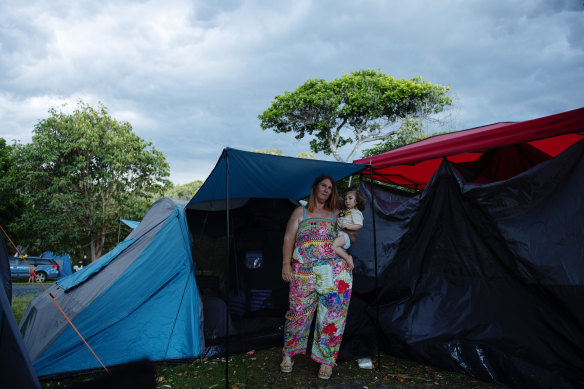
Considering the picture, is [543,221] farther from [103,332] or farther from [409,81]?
[409,81]

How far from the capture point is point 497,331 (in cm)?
275

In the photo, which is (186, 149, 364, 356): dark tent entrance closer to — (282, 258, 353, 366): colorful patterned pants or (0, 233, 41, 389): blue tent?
(282, 258, 353, 366): colorful patterned pants

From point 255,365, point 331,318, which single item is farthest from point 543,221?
point 255,365

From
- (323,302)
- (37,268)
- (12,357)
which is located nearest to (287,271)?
(323,302)

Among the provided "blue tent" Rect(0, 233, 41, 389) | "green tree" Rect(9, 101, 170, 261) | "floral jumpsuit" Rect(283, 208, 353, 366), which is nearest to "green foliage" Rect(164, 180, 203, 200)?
"green tree" Rect(9, 101, 170, 261)

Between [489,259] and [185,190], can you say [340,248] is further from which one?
[185,190]

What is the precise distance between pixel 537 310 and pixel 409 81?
50.0 ft

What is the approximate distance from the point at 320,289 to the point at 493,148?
175cm

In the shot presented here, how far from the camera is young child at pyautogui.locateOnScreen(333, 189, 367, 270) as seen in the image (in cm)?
291

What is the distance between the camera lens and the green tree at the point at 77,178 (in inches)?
432

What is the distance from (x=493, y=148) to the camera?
8.71 feet

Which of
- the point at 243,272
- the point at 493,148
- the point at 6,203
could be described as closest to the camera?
the point at 493,148

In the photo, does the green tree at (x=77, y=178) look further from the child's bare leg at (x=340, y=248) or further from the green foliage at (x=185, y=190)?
the green foliage at (x=185, y=190)

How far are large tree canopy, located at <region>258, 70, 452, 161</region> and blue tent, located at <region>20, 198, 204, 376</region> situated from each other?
13642mm
